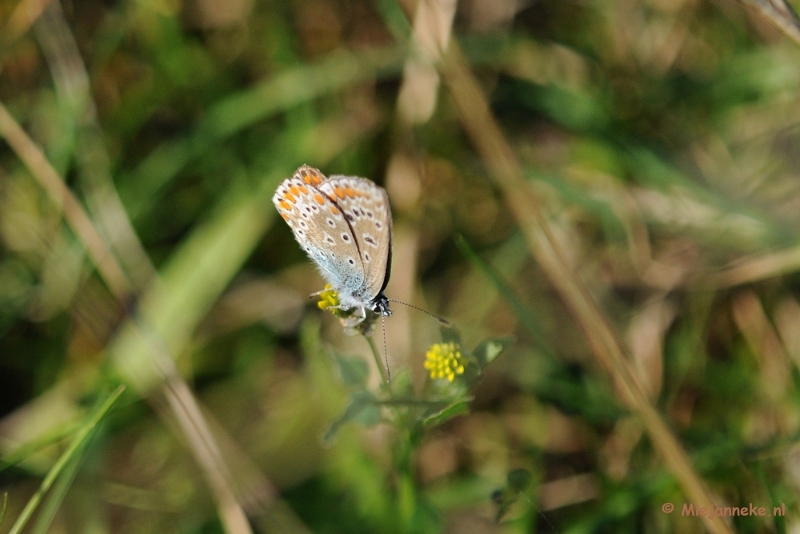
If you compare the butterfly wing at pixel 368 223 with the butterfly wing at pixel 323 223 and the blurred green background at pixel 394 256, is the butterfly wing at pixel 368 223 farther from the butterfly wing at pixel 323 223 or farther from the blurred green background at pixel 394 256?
the blurred green background at pixel 394 256

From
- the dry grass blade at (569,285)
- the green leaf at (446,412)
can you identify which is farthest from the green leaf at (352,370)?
the dry grass blade at (569,285)

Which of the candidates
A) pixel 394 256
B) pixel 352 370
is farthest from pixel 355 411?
pixel 394 256

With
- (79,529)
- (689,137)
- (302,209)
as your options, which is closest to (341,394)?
(302,209)

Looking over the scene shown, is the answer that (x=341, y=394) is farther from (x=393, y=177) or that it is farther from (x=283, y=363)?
(x=393, y=177)

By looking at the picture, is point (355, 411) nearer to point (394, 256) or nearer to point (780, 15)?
point (394, 256)

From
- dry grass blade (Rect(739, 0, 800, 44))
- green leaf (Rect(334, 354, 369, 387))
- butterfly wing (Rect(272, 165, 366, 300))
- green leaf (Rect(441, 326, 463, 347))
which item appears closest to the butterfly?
butterfly wing (Rect(272, 165, 366, 300))

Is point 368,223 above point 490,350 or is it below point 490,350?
above
